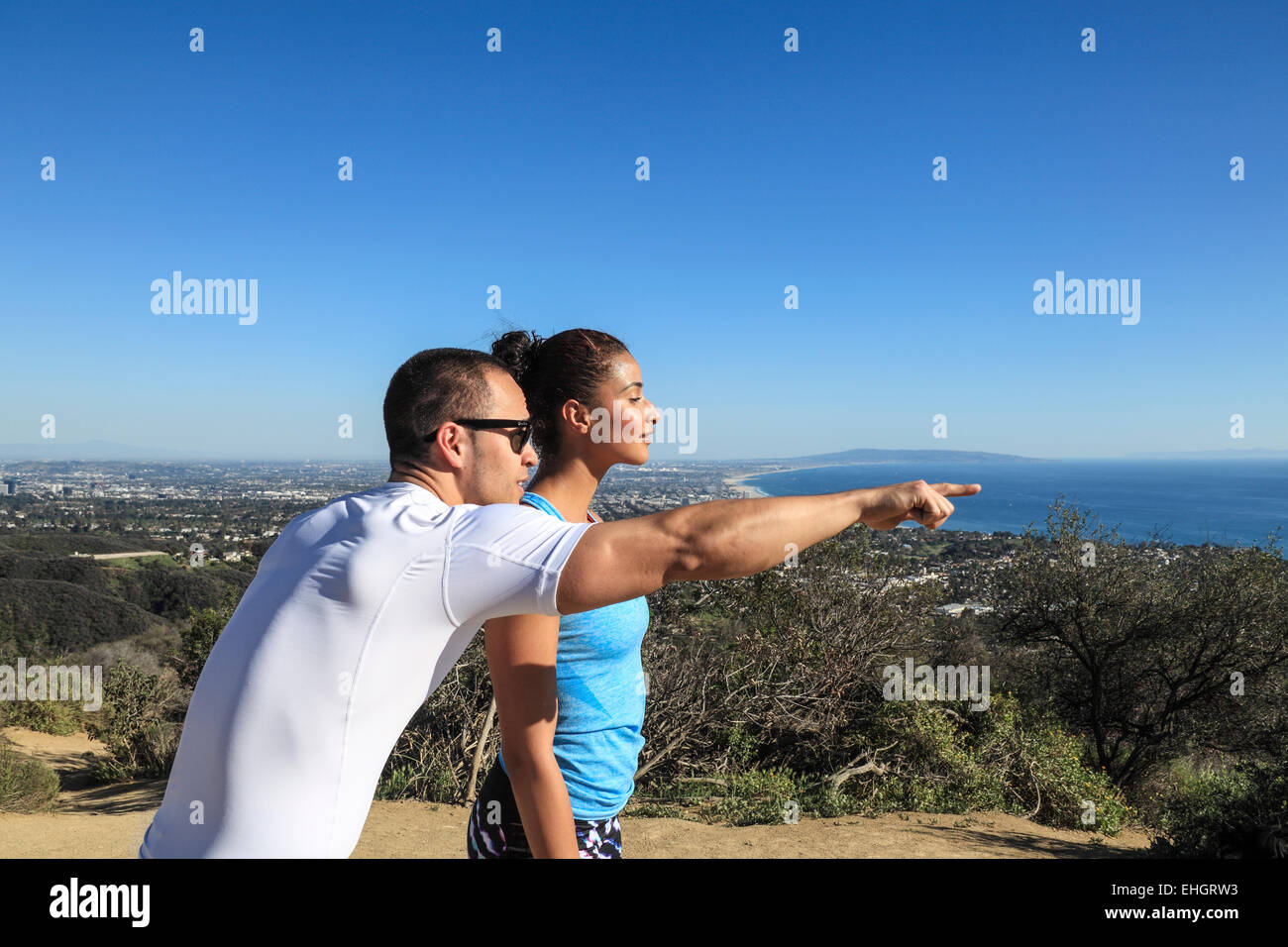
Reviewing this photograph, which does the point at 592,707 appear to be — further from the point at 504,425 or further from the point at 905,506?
the point at 905,506

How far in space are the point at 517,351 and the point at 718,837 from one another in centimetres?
630

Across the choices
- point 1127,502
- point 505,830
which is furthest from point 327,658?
point 1127,502

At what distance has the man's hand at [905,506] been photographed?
1.37 meters

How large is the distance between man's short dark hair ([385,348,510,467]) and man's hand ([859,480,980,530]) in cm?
73

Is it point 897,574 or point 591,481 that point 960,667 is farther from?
point 591,481

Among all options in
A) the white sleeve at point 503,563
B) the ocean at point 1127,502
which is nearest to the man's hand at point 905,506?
the white sleeve at point 503,563

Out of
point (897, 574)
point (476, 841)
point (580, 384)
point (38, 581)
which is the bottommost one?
point (38, 581)

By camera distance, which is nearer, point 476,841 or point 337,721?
point 337,721

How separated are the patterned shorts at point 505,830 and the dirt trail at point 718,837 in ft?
17.2
